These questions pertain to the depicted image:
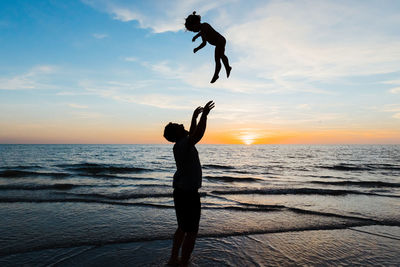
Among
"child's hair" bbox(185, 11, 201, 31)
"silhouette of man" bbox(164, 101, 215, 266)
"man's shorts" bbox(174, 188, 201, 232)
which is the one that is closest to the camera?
"child's hair" bbox(185, 11, 201, 31)

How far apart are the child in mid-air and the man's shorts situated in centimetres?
156

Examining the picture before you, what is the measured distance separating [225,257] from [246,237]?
1172 millimetres

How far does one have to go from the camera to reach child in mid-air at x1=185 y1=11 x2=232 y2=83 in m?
2.73

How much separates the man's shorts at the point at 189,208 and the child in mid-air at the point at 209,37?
1.56 m

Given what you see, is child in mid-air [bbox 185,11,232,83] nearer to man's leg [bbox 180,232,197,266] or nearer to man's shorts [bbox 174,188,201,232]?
man's shorts [bbox 174,188,201,232]

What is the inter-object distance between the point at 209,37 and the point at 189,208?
88.0 inches

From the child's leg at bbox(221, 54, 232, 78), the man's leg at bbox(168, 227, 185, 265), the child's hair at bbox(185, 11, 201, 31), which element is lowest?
the man's leg at bbox(168, 227, 185, 265)

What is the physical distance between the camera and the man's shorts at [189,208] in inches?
129

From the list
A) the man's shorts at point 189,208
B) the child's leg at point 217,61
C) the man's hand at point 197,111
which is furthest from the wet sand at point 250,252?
the child's leg at point 217,61

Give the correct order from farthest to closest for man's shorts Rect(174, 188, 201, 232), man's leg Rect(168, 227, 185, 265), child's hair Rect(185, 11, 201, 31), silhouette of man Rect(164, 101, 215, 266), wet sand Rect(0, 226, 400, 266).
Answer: wet sand Rect(0, 226, 400, 266) → man's leg Rect(168, 227, 185, 265) → man's shorts Rect(174, 188, 201, 232) → silhouette of man Rect(164, 101, 215, 266) → child's hair Rect(185, 11, 201, 31)

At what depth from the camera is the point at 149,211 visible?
24.2 feet

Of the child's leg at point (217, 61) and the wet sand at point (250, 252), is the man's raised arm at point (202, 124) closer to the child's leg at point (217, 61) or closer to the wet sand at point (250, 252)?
the child's leg at point (217, 61)

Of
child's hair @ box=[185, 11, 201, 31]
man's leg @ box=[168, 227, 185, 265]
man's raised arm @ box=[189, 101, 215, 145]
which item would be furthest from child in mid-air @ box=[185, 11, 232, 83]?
man's leg @ box=[168, 227, 185, 265]

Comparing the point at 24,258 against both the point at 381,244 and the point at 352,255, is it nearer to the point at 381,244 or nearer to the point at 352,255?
the point at 352,255
